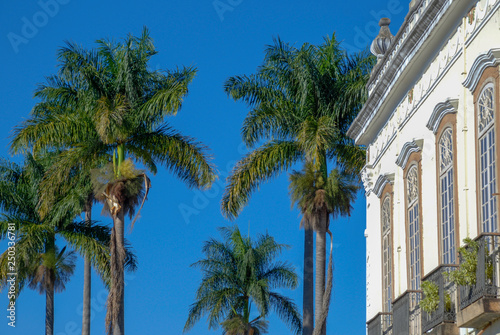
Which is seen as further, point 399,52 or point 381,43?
point 381,43

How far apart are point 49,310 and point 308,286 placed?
10.8 meters

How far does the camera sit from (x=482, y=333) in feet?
50.5

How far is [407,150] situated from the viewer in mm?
20266

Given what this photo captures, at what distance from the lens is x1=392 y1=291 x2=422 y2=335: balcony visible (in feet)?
60.3

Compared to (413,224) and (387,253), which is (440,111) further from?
(387,253)

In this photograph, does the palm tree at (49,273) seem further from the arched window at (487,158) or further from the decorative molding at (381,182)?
the arched window at (487,158)

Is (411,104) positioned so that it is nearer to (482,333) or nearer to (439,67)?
(439,67)

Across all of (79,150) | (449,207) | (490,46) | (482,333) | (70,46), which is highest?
(70,46)

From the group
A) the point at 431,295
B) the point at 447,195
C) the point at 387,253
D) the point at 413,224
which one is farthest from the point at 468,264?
the point at 387,253

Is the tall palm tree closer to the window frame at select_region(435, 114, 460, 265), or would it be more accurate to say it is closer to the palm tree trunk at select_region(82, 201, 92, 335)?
the palm tree trunk at select_region(82, 201, 92, 335)

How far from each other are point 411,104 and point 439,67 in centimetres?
221

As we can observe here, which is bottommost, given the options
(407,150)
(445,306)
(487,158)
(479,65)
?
(445,306)

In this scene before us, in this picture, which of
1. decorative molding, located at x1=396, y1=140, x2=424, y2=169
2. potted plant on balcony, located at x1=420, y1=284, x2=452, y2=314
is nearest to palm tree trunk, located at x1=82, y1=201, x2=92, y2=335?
decorative molding, located at x1=396, y1=140, x2=424, y2=169

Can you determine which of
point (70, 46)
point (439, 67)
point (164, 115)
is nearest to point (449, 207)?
point (439, 67)
